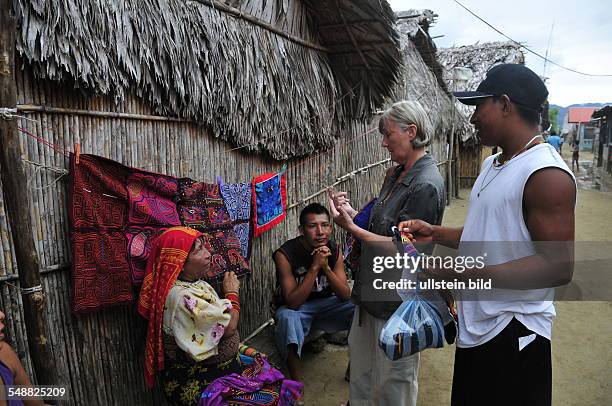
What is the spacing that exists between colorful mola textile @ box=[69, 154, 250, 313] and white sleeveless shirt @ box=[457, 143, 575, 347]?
1.86m

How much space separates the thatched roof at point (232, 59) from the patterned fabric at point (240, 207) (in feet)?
1.24

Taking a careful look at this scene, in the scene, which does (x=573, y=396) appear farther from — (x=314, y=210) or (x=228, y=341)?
(x=228, y=341)

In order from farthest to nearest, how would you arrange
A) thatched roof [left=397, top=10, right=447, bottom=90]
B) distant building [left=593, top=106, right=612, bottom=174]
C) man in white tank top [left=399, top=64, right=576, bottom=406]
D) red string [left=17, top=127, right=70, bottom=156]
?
1. distant building [left=593, top=106, right=612, bottom=174]
2. thatched roof [left=397, top=10, right=447, bottom=90]
3. red string [left=17, top=127, right=70, bottom=156]
4. man in white tank top [left=399, top=64, right=576, bottom=406]

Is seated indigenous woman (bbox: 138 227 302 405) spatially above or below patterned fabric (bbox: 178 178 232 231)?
below

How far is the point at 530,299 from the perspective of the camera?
1.61 m

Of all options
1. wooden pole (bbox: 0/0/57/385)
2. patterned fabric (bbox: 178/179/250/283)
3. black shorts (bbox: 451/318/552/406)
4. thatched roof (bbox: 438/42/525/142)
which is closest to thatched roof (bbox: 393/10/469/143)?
thatched roof (bbox: 438/42/525/142)

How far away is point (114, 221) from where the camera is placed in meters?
2.38

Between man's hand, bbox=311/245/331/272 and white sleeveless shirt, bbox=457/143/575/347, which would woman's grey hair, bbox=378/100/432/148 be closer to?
white sleeveless shirt, bbox=457/143/575/347

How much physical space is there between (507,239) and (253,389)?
164 cm

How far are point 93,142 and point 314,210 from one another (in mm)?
1732

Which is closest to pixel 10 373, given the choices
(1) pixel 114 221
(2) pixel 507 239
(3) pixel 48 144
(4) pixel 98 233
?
(4) pixel 98 233

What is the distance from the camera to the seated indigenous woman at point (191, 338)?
91.4 inches

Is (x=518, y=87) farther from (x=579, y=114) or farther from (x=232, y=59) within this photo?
(x=579, y=114)

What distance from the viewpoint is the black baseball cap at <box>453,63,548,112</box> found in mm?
1628
